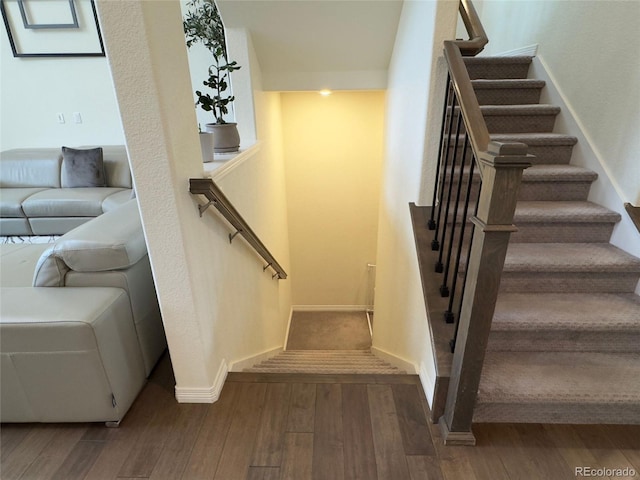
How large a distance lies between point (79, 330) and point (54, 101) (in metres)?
4.13

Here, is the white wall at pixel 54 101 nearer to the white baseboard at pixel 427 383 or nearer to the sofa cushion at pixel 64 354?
the sofa cushion at pixel 64 354

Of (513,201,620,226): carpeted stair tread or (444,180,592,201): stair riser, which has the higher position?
(444,180,592,201): stair riser

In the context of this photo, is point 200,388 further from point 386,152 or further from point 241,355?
point 386,152

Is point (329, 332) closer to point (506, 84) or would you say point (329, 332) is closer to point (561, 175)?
point (561, 175)

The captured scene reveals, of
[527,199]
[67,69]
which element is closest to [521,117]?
[527,199]

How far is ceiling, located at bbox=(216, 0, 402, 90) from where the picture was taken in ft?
7.57

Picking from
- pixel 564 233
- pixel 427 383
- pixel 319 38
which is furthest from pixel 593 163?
pixel 319 38

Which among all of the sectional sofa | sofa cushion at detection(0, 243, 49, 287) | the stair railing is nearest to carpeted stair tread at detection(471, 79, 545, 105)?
the stair railing

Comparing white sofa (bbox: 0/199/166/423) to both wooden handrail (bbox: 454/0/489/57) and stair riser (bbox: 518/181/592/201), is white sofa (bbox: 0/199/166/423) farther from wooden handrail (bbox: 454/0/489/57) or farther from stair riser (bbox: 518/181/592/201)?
stair riser (bbox: 518/181/592/201)

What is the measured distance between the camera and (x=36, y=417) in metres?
1.45

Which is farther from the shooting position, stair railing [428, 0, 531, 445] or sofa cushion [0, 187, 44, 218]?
sofa cushion [0, 187, 44, 218]

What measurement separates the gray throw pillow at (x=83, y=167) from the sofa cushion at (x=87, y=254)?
2.66m

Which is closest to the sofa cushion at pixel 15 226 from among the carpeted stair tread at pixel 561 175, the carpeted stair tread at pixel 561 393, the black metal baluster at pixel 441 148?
the black metal baluster at pixel 441 148

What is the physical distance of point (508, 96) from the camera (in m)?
2.61
